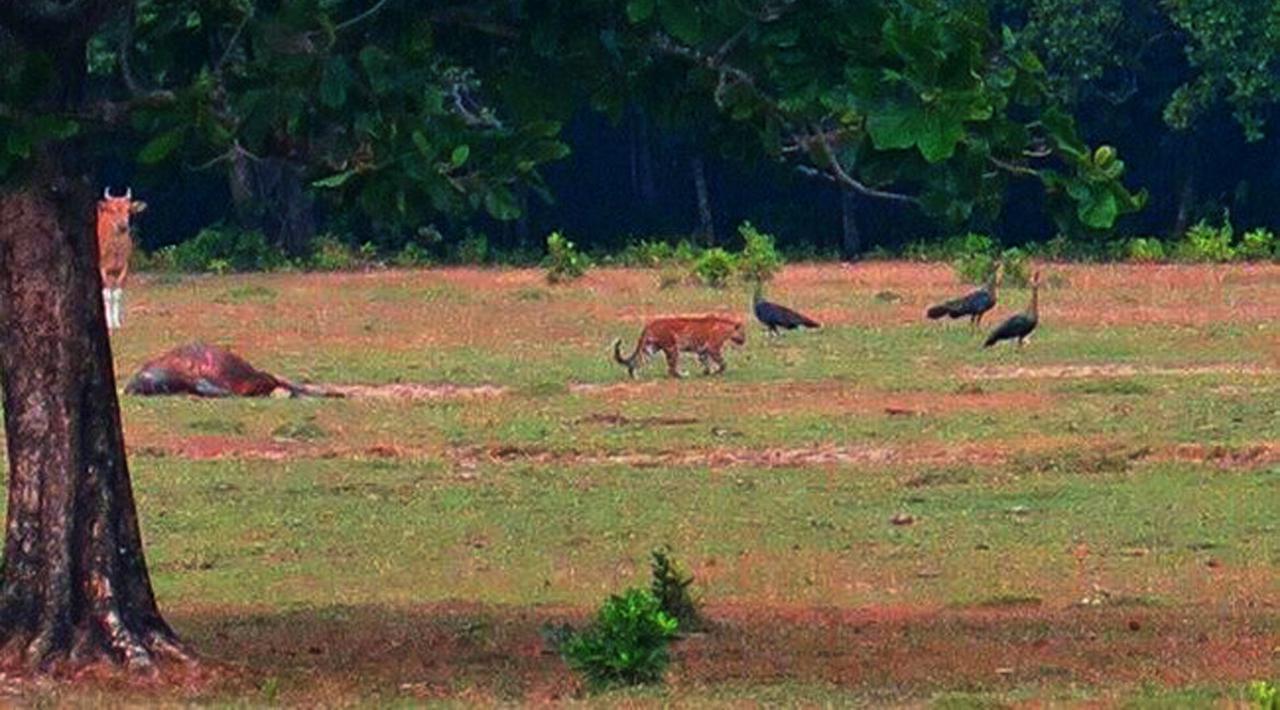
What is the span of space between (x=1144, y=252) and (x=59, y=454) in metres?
31.2

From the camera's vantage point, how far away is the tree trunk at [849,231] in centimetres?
4537

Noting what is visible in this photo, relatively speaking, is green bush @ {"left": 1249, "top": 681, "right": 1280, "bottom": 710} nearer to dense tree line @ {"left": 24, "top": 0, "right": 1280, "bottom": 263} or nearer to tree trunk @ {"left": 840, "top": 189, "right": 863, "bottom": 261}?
A: dense tree line @ {"left": 24, "top": 0, "right": 1280, "bottom": 263}

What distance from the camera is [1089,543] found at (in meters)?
15.6

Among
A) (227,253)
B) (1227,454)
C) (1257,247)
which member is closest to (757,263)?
(1257,247)

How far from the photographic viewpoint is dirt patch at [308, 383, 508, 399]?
23.1 meters

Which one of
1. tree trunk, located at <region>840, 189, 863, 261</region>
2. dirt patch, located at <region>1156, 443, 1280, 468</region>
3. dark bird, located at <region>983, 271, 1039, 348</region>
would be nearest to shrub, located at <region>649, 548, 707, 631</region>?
dirt patch, located at <region>1156, 443, 1280, 468</region>

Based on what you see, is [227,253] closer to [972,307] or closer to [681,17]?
[972,307]

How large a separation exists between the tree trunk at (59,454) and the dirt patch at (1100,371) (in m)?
13.6

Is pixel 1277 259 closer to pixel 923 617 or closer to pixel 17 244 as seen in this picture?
pixel 923 617

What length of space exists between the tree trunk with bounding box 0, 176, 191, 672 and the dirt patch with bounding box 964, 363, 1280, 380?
44.7 feet

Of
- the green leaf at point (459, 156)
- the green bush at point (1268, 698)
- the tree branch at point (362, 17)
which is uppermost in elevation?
the tree branch at point (362, 17)

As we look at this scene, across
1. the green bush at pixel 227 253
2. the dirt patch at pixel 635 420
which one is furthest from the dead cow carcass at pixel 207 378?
the green bush at pixel 227 253

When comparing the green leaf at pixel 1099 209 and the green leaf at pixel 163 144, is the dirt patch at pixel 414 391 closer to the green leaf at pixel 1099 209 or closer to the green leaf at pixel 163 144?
the green leaf at pixel 163 144

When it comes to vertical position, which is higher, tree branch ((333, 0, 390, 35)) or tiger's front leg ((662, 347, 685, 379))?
tree branch ((333, 0, 390, 35))
